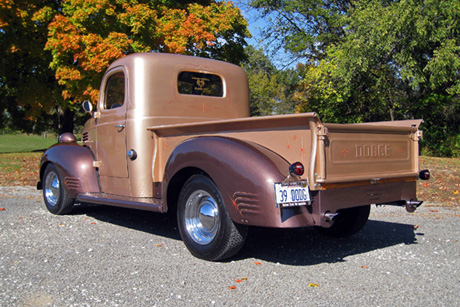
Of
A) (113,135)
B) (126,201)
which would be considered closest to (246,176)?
(126,201)

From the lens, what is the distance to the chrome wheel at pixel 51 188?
6625 millimetres

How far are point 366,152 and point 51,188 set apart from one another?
4779 millimetres

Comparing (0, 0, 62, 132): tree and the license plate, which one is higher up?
(0, 0, 62, 132): tree

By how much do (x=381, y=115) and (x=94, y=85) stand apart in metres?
13.9

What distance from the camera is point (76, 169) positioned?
6043mm

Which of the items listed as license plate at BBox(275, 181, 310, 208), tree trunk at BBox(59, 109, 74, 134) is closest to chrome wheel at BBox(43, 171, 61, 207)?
license plate at BBox(275, 181, 310, 208)

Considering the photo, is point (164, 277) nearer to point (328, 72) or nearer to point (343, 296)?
point (343, 296)

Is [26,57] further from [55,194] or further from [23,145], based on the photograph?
[23,145]

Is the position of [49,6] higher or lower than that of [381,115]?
higher

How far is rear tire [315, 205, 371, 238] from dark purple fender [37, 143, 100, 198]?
310 cm

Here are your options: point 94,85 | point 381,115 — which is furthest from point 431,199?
point 381,115

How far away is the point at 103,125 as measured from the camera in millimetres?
5953

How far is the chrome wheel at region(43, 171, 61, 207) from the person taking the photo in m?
6.62

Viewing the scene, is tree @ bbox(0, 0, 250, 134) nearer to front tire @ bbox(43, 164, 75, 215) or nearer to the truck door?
front tire @ bbox(43, 164, 75, 215)
